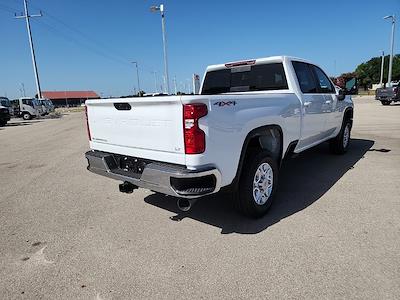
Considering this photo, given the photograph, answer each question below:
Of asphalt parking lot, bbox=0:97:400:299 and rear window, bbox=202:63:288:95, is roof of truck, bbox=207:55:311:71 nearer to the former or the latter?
rear window, bbox=202:63:288:95

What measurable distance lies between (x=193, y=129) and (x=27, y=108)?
32.7m

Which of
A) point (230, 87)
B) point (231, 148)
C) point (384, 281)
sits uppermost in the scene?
point (230, 87)

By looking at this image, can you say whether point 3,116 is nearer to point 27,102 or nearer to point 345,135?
point 27,102

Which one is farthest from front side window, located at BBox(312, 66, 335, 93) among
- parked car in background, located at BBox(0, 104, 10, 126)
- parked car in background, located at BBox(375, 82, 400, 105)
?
parked car in background, located at BBox(0, 104, 10, 126)

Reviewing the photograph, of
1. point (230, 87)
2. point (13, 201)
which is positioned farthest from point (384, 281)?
point (13, 201)

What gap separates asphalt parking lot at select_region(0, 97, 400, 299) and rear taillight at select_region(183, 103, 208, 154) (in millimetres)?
1086

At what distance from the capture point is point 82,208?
15.7 feet

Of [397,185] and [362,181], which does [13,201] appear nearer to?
[362,181]

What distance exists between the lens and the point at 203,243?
3.54 metres

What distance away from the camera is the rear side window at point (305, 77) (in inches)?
206

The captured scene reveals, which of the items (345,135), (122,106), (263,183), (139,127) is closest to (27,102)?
(345,135)

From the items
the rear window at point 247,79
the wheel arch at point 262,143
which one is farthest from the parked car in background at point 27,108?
the wheel arch at point 262,143

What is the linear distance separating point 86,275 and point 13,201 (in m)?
2.91

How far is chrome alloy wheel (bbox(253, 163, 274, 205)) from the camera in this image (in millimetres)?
4027
